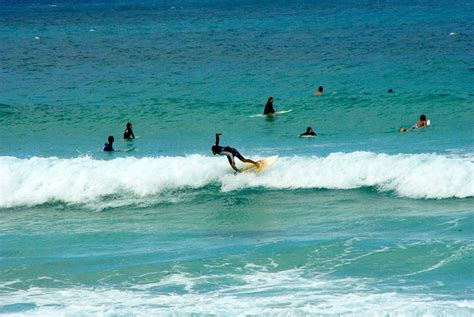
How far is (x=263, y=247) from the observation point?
58.1ft

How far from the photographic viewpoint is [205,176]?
80.0 ft

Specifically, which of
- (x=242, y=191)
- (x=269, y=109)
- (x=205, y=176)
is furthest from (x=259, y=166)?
(x=269, y=109)

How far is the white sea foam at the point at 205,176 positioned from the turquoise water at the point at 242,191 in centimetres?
5

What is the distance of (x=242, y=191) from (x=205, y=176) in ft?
4.18

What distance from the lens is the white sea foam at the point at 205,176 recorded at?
75.4 ft

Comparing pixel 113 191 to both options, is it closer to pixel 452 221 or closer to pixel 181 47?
pixel 452 221

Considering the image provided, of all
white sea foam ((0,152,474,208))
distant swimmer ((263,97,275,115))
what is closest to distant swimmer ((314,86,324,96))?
distant swimmer ((263,97,275,115))

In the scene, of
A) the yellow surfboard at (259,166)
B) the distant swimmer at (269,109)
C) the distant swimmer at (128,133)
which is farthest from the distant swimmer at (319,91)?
the yellow surfboard at (259,166)

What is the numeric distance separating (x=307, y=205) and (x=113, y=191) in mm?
5408

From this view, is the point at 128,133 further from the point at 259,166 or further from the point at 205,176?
the point at 259,166

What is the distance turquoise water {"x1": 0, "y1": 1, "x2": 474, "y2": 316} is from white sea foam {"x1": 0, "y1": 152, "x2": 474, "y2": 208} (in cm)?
5

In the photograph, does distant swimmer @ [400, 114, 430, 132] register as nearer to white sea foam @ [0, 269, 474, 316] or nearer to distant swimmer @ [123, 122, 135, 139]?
distant swimmer @ [123, 122, 135, 139]

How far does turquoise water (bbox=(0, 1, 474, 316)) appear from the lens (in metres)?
15.2

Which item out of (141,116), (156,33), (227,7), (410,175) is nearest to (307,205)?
(410,175)
